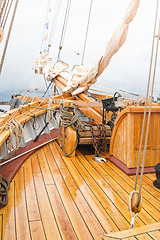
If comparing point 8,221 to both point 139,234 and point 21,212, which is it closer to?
point 21,212

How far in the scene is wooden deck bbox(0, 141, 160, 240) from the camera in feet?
4.91

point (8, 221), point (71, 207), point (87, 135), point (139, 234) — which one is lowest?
point (8, 221)

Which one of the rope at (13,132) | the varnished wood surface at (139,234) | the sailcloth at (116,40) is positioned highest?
the sailcloth at (116,40)

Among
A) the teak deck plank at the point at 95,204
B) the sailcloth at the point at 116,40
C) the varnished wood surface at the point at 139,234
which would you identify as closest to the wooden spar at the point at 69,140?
the teak deck plank at the point at 95,204

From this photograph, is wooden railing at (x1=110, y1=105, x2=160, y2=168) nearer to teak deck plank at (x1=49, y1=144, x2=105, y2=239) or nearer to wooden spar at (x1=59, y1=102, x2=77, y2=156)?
wooden spar at (x1=59, y1=102, x2=77, y2=156)

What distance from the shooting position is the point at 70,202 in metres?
1.88

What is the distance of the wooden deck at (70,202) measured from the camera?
150 centimetres

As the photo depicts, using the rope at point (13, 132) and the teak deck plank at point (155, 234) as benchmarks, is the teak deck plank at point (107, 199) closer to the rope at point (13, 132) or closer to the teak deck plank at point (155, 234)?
the teak deck plank at point (155, 234)

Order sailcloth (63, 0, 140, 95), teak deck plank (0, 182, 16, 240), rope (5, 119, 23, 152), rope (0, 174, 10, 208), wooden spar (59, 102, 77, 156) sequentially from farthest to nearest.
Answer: wooden spar (59, 102, 77, 156) < sailcloth (63, 0, 140, 95) < rope (5, 119, 23, 152) < rope (0, 174, 10, 208) < teak deck plank (0, 182, 16, 240)

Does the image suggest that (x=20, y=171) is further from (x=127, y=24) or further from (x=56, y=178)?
(x=127, y=24)

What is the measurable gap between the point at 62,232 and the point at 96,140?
1981mm

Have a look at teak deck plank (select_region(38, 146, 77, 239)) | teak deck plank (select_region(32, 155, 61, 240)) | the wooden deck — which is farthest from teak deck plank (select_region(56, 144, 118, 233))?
teak deck plank (select_region(32, 155, 61, 240))

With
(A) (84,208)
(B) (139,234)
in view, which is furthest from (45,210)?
(B) (139,234)

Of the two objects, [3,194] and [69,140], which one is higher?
[69,140]
